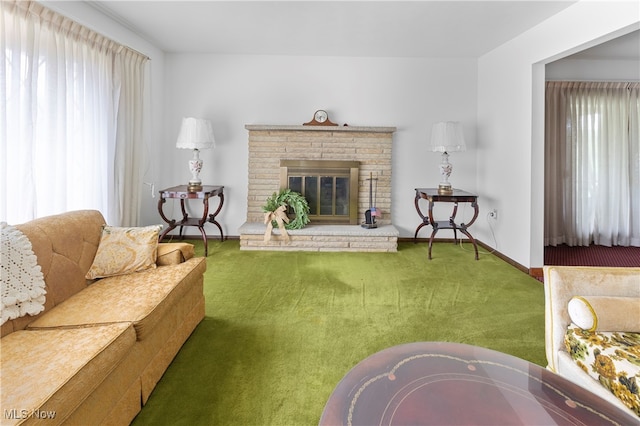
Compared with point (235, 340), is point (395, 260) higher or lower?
higher

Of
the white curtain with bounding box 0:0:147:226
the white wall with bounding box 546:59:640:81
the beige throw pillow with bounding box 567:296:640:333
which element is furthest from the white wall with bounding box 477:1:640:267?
the white curtain with bounding box 0:0:147:226

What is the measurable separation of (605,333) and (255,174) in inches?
154

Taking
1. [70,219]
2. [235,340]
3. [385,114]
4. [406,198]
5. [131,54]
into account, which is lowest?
[235,340]

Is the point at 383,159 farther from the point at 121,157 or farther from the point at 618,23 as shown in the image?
the point at 121,157

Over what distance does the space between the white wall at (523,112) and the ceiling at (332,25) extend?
0.62 ft

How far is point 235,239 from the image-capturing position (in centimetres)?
466

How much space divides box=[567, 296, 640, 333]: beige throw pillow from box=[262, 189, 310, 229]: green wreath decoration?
3.17 metres

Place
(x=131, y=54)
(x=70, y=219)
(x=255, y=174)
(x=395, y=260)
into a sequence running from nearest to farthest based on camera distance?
(x=70, y=219)
(x=131, y=54)
(x=395, y=260)
(x=255, y=174)

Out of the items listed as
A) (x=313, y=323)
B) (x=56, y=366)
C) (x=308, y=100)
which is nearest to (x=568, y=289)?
(x=313, y=323)

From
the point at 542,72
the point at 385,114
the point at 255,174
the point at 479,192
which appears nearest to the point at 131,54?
the point at 255,174

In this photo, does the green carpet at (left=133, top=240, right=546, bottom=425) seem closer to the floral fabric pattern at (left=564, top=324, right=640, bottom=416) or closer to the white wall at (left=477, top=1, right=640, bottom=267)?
the white wall at (left=477, top=1, right=640, bottom=267)

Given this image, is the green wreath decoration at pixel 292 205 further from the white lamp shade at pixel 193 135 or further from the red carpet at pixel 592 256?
the red carpet at pixel 592 256

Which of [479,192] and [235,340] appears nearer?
[235,340]

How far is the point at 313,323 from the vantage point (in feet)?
7.52
